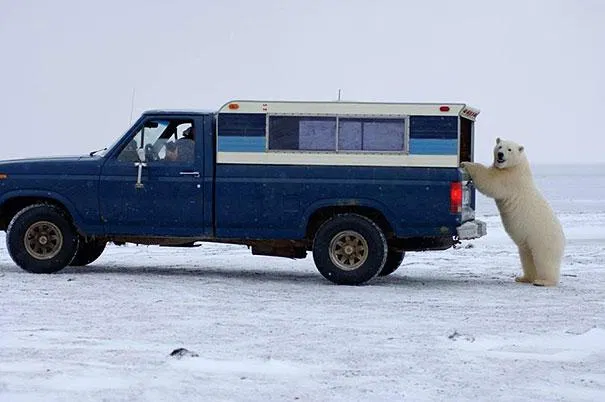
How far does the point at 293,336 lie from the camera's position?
8.39m

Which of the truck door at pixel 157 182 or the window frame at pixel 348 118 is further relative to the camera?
the truck door at pixel 157 182

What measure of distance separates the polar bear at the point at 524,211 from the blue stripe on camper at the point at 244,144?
7.80 ft

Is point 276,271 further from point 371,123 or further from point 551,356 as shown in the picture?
point 551,356

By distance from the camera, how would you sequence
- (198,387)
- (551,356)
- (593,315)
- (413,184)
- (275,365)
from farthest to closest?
(413,184), (593,315), (551,356), (275,365), (198,387)

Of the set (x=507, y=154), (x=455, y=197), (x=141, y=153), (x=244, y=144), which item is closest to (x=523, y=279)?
(x=507, y=154)

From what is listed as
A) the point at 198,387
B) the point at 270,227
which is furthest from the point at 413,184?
the point at 198,387

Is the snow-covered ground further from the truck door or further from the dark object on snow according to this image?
the truck door

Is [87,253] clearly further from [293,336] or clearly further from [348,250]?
[293,336]

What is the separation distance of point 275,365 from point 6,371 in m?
1.70

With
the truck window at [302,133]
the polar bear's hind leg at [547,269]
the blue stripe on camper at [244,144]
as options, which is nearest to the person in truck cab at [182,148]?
the blue stripe on camper at [244,144]

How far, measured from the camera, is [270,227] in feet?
40.9

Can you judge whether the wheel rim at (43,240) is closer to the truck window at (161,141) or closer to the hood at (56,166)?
the hood at (56,166)

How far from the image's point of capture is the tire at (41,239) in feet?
41.9

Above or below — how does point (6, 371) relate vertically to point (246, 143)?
below
